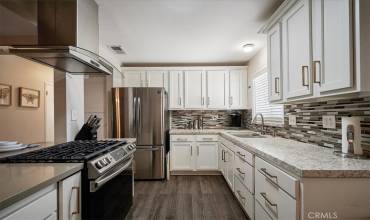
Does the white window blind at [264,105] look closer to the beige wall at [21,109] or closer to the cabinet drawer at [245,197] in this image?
the cabinet drawer at [245,197]

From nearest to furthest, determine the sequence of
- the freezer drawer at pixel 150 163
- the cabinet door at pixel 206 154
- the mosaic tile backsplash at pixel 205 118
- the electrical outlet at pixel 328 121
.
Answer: the electrical outlet at pixel 328 121
the freezer drawer at pixel 150 163
the cabinet door at pixel 206 154
the mosaic tile backsplash at pixel 205 118

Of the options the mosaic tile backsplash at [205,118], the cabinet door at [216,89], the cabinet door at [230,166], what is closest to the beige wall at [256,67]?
the cabinet door at [216,89]

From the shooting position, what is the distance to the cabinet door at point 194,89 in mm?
4492

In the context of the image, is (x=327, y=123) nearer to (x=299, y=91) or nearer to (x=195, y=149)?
(x=299, y=91)

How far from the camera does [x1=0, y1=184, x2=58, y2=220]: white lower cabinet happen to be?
0.84 m

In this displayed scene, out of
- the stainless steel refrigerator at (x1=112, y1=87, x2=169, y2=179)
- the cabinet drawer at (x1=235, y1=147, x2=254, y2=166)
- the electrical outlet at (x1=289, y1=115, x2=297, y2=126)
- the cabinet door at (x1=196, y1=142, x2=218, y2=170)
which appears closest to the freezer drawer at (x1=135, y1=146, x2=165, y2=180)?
the stainless steel refrigerator at (x1=112, y1=87, x2=169, y2=179)

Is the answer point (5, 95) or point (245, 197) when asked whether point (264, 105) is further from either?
point (5, 95)

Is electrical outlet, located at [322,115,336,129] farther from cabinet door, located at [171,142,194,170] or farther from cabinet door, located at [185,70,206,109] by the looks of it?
cabinet door, located at [185,70,206,109]

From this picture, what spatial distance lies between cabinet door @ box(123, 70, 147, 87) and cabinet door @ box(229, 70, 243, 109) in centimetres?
178

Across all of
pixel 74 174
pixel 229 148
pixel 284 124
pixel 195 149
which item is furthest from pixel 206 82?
pixel 74 174

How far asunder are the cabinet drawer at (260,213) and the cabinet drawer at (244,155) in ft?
1.16

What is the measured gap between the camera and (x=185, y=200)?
118 inches

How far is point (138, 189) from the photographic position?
3.47 m

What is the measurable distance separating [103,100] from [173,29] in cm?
199
